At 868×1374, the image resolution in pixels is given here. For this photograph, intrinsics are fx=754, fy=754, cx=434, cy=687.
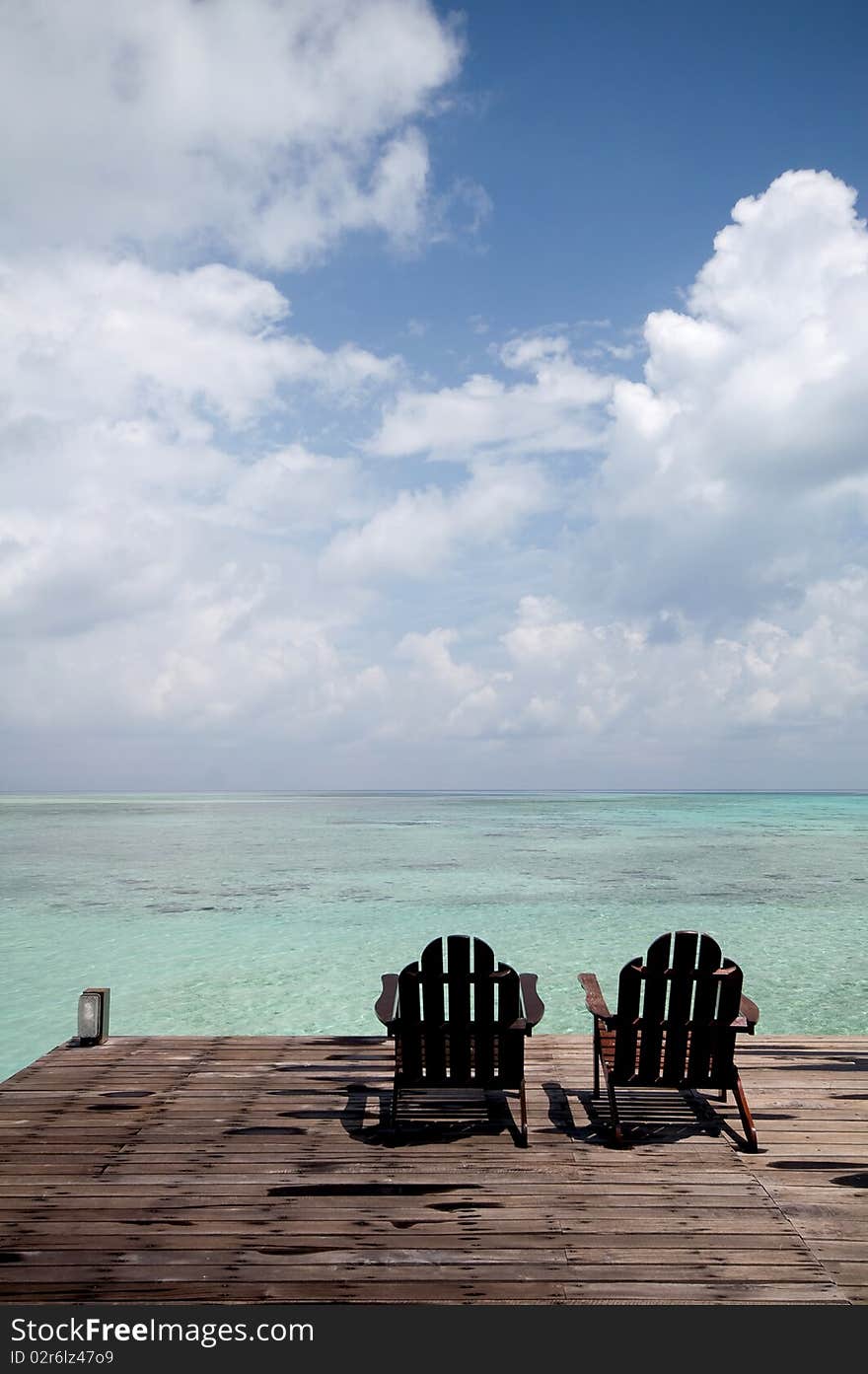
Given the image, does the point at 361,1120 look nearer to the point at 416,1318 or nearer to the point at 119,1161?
the point at 119,1161

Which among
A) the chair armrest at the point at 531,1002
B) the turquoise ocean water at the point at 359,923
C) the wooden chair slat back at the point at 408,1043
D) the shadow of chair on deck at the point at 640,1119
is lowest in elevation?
the turquoise ocean water at the point at 359,923

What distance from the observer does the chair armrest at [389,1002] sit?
4012 mm

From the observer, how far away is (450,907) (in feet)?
56.1

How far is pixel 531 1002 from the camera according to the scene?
13.7 ft

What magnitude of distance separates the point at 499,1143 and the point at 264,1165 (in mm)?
1196

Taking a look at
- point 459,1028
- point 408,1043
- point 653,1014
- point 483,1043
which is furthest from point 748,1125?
point 408,1043

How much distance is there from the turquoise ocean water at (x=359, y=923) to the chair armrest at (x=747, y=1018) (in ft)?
15.5

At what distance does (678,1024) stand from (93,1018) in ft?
13.5

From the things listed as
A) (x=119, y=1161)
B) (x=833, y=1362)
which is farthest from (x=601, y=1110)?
(x=119, y=1161)

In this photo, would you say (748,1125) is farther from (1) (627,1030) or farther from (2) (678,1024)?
(1) (627,1030)

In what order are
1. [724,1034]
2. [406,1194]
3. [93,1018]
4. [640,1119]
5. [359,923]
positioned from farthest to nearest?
1. [359,923]
2. [93,1018]
3. [640,1119]
4. [724,1034]
5. [406,1194]

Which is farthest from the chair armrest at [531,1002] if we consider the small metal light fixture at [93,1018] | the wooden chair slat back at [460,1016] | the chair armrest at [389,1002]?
the small metal light fixture at [93,1018]

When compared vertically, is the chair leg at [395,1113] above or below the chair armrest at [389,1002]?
below

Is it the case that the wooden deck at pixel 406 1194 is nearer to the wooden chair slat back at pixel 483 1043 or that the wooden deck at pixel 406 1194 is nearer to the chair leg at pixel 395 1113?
the chair leg at pixel 395 1113
